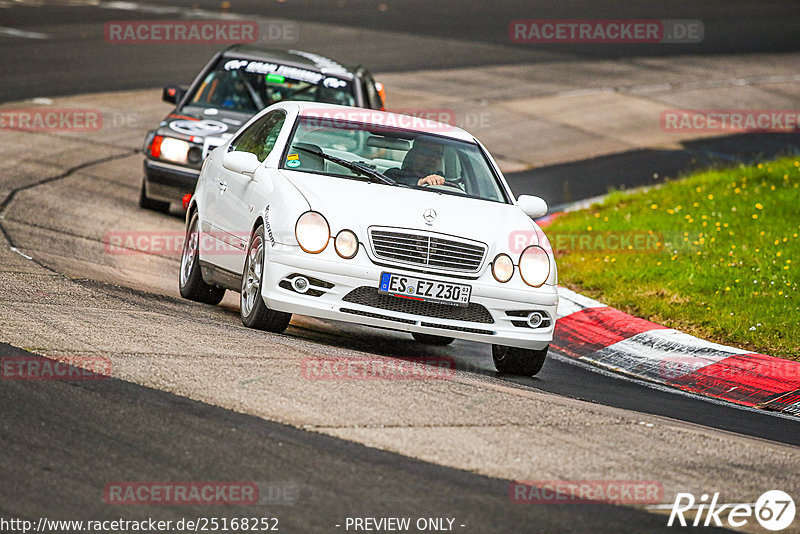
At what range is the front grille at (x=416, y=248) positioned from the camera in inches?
312

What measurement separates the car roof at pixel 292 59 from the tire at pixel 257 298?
5593 millimetres

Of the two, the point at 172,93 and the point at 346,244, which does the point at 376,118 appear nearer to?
the point at 346,244

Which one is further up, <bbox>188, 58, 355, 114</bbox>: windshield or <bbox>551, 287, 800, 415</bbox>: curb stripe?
<bbox>188, 58, 355, 114</bbox>: windshield

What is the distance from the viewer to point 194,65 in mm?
23781

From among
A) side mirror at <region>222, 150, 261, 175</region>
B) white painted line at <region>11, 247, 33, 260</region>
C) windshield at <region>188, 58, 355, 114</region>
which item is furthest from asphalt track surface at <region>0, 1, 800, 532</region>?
windshield at <region>188, 58, 355, 114</region>

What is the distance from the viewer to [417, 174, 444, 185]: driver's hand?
8875mm

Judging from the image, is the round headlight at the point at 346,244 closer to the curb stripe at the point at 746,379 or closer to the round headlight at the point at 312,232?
the round headlight at the point at 312,232

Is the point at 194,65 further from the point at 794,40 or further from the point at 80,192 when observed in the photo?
the point at 794,40

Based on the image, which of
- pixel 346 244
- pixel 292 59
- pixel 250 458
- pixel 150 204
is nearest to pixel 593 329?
pixel 346 244

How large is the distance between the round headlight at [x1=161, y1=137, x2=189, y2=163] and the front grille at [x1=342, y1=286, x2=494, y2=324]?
17.9 ft

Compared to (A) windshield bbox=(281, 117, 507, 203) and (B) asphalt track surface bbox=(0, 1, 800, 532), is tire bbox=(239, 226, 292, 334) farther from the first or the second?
(A) windshield bbox=(281, 117, 507, 203)

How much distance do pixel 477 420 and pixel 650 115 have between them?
17356 mm

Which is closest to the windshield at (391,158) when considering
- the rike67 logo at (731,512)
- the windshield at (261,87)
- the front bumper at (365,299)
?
the front bumper at (365,299)

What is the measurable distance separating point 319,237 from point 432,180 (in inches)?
51.1
